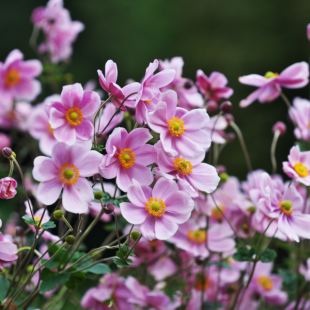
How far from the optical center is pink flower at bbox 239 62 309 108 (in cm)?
72

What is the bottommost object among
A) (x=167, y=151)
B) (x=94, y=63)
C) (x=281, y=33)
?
(x=94, y=63)

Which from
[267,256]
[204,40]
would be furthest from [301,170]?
[204,40]

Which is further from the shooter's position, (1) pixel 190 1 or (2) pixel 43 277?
(1) pixel 190 1

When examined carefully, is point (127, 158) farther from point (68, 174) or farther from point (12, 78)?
point (12, 78)

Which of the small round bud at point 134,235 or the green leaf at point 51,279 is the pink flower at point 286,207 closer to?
the small round bud at point 134,235

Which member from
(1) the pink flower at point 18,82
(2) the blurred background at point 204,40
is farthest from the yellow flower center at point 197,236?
(2) the blurred background at point 204,40

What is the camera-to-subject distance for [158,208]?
0.51 metres

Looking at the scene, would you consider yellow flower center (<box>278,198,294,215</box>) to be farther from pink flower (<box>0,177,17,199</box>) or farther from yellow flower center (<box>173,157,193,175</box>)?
pink flower (<box>0,177,17,199</box>)

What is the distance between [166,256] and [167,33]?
251cm

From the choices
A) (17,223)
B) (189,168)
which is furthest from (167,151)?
(17,223)

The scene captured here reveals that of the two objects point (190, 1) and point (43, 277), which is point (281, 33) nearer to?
point (190, 1)

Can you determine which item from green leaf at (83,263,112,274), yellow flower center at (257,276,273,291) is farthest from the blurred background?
green leaf at (83,263,112,274)

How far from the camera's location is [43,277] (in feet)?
1.91

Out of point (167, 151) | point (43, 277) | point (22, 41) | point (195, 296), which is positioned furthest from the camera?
point (22, 41)
